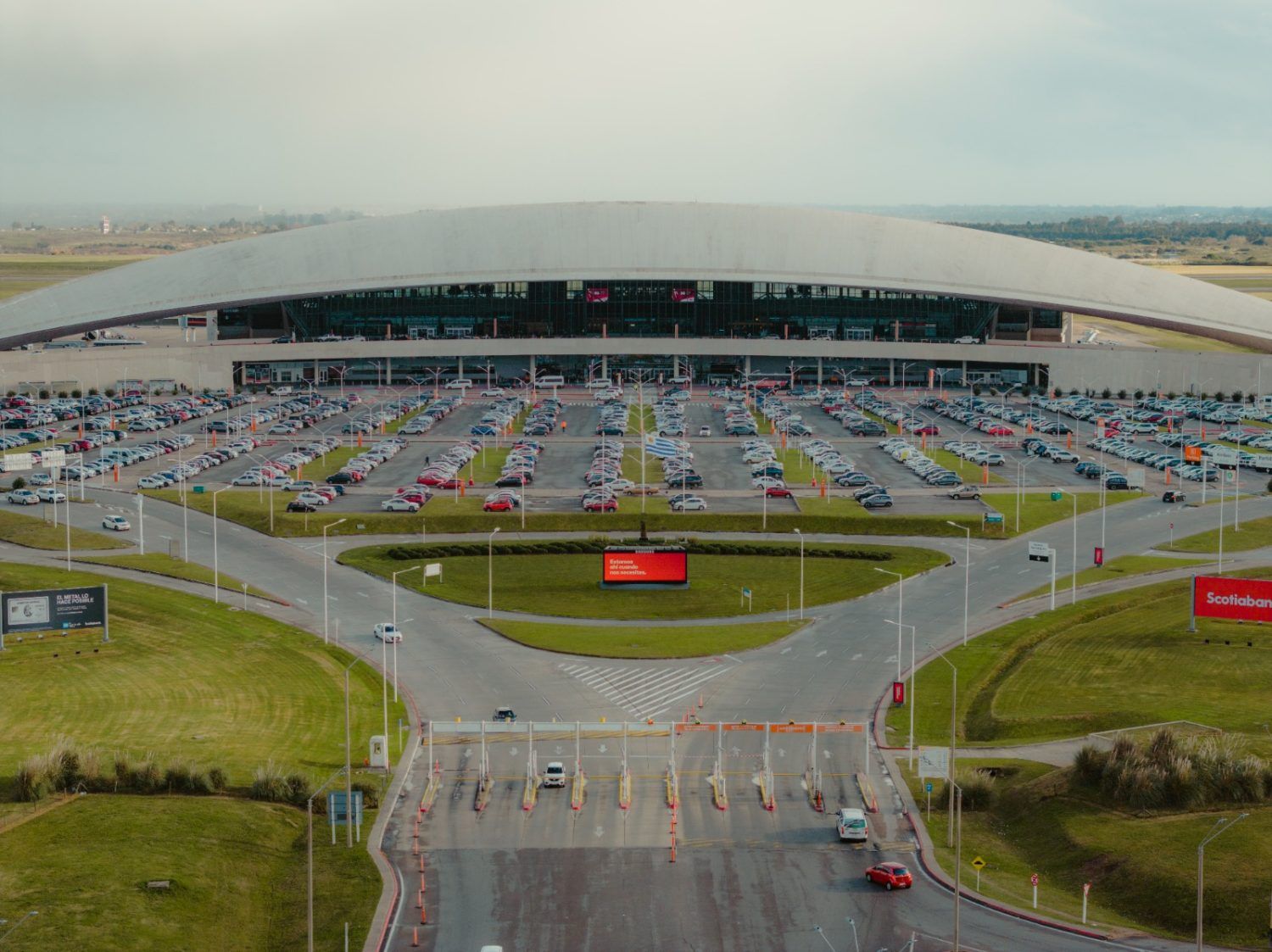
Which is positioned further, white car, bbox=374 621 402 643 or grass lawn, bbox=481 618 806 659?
grass lawn, bbox=481 618 806 659

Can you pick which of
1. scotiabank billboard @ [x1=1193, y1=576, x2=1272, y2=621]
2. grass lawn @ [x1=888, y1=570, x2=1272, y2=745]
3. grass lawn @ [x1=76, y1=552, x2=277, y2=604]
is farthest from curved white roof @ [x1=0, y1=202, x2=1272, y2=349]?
scotiabank billboard @ [x1=1193, y1=576, x2=1272, y2=621]

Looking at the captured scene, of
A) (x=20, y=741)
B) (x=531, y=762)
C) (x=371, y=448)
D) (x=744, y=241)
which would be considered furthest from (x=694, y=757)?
(x=744, y=241)

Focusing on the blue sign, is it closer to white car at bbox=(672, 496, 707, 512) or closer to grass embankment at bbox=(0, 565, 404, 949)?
grass embankment at bbox=(0, 565, 404, 949)

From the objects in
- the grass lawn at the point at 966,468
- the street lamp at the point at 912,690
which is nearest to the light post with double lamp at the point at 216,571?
the street lamp at the point at 912,690

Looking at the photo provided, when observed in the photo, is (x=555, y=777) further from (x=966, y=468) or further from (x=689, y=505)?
(x=966, y=468)

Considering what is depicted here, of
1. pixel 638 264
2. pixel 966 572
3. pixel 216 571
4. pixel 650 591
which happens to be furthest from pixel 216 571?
pixel 638 264

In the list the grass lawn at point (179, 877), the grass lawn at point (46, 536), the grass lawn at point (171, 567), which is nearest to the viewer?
the grass lawn at point (179, 877)

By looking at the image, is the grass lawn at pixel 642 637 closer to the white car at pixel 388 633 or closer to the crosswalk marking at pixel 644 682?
the crosswalk marking at pixel 644 682
